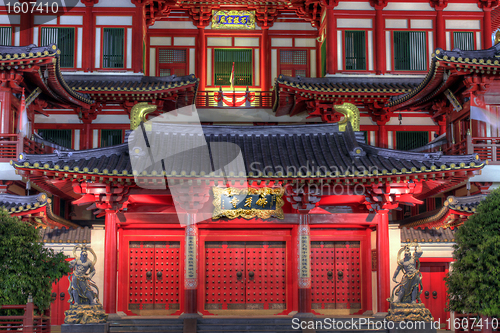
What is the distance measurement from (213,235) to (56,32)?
13338 millimetres

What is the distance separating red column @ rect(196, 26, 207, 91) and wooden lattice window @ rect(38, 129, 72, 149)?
619 centimetres

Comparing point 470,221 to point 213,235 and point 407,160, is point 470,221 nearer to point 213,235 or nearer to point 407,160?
point 407,160

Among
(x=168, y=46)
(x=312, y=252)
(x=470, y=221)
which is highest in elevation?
(x=168, y=46)

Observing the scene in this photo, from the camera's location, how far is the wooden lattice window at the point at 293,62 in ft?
83.3

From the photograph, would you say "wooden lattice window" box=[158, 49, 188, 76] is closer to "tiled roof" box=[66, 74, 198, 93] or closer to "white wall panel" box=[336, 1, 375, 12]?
"tiled roof" box=[66, 74, 198, 93]

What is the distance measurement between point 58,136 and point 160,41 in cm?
657

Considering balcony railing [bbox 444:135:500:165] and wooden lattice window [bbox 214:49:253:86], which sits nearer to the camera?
balcony railing [bbox 444:135:500:165]

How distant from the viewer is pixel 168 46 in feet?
82.7

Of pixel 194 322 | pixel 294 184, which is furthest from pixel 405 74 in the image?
pixel 194 322

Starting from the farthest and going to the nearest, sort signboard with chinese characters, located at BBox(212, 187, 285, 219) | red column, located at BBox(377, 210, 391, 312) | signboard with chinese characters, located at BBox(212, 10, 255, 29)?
signboard with chinese characters, located at BBox(212, 10, 255, 29), signboard with chinese characters, located at BBox(212, 187, 285, 219), red column, located at BBox(377, 210, 391, 312)

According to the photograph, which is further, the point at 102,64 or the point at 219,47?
the point at 219,47

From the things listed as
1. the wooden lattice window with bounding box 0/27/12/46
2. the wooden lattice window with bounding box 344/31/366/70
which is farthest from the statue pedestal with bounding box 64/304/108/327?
the wooden lattice window with bounding box 344/31/366/70

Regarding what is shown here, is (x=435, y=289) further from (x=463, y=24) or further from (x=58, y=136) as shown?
(x=58, y=136)

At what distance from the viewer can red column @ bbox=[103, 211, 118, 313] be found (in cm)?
1402
